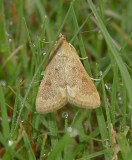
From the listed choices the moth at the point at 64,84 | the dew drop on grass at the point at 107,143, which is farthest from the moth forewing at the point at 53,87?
the dew drop on grass at the point at 107,143

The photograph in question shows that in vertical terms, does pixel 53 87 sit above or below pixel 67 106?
above

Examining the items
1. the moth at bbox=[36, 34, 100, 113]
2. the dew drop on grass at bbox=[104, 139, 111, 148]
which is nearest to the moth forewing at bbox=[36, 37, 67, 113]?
the moth at bbox=[36, 34, 100, 113]

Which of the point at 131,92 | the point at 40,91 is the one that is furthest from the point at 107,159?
the point at 40,91

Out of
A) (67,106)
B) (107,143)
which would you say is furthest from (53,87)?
(107,143)

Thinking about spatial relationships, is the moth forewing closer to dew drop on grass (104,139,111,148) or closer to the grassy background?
the grassy background

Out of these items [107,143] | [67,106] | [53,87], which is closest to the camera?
[107,143]

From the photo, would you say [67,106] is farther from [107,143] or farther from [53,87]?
[107,143]

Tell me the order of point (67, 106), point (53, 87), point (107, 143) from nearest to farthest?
1. point (107, 143)
2. point (53, 87)
3. point (67, 106)

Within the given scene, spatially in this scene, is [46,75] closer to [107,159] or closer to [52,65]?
[52,65]
